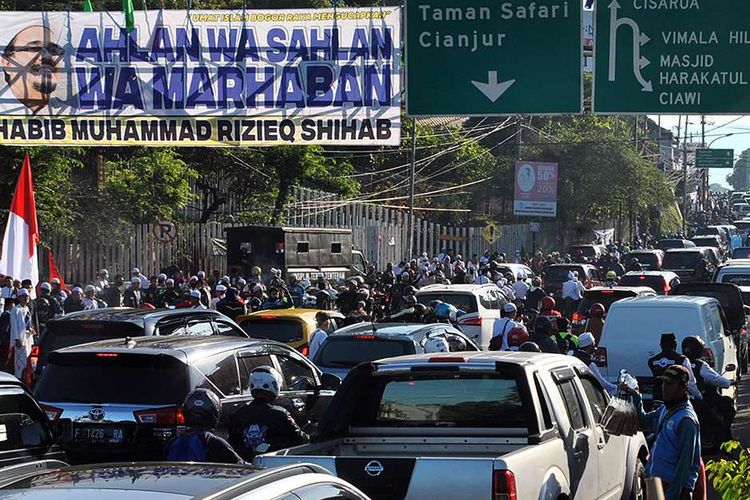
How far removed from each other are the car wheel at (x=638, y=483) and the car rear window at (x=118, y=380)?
3.54 meters

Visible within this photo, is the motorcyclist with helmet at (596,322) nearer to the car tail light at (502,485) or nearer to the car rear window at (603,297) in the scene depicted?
the car rear window at (603,297)

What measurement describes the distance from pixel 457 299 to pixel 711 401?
11.2m

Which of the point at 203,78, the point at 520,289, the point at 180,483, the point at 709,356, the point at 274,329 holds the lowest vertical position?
the point at 520,289

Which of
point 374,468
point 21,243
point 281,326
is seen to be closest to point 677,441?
point 374,468

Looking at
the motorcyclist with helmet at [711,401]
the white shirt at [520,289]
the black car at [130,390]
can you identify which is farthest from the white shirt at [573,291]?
the black car at [130,390]

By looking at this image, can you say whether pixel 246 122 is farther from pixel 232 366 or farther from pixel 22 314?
pixel 232 366

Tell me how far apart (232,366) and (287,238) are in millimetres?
27430

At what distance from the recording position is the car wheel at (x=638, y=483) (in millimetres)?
9289

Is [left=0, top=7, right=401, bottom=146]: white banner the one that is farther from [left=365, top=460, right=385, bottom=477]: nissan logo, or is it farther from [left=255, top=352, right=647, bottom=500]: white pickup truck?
[left=365, top=460, right=385, bottom=477]: nissan logo

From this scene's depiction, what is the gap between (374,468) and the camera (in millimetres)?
6793

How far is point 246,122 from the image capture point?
20438 mm

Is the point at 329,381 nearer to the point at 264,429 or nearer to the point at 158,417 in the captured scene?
the point at 158,417

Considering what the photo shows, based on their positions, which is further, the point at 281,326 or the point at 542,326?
the point at 281,326

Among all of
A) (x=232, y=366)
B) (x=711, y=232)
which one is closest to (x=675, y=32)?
(x=232, y=366)
